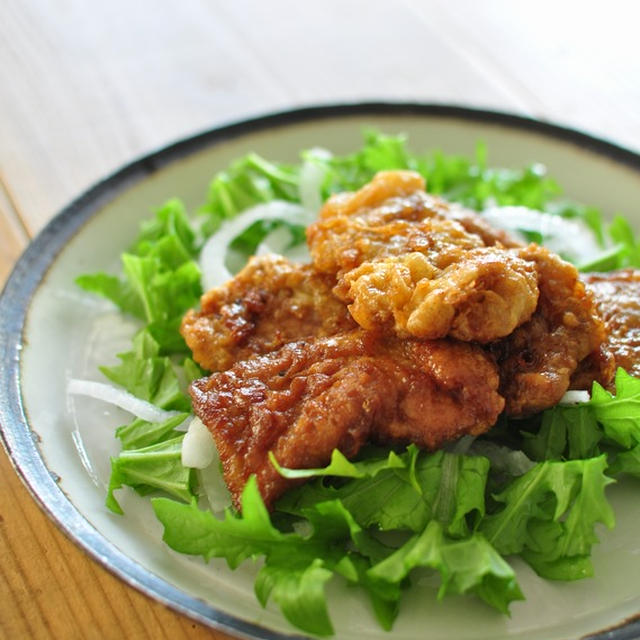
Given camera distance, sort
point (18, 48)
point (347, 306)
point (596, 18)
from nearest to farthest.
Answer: point (347, 306) < point (18, 48) < point (596, 18)

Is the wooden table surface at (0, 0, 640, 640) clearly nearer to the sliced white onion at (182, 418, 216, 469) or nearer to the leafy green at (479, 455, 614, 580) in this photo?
the sliced white onion at (182, 418, 216, 469)

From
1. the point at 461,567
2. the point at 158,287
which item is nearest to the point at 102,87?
the point at 158,287

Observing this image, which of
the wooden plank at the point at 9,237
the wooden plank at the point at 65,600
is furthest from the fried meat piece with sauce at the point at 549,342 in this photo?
the wooden plank at the point at 9,237

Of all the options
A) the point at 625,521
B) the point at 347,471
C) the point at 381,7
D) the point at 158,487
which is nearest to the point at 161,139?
the point at 381,7

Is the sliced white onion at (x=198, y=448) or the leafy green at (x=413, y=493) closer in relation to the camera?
the leafy green at (x=413, y=493)

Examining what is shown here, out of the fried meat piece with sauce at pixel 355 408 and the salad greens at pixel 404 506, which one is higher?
the fried meat piece with sauce at pixel 355 408

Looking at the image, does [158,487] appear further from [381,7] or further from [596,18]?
[596,18]

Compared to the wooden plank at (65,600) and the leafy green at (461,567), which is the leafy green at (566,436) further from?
the wooden plank at (65,600)
